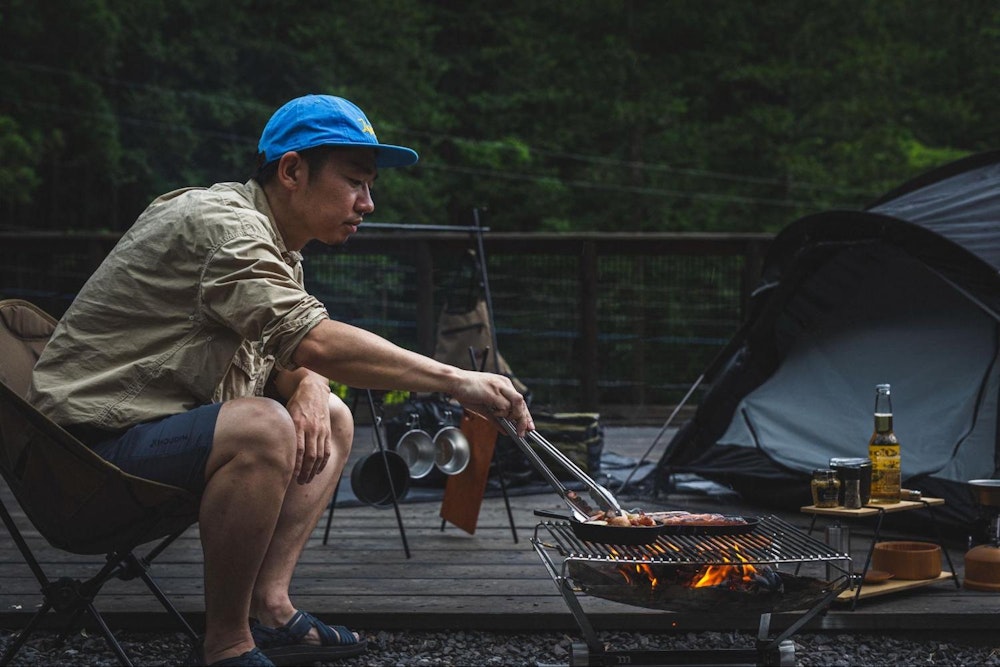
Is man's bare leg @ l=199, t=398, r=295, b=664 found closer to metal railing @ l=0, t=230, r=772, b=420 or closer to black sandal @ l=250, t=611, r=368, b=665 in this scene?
black sandal @ l=250, t=611, r=368, b=665

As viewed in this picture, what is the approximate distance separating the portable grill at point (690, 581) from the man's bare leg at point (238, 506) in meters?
0.51

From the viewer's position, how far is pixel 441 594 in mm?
2908

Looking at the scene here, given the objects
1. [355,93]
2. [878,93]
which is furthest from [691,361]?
[878,93]

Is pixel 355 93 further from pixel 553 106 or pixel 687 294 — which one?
pixel 687 294

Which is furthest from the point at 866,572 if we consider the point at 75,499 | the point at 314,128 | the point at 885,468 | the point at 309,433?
the point at 75,499

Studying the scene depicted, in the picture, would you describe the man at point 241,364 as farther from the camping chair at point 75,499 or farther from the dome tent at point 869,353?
the dome tent at point 869,353

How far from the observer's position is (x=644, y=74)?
1672 centimetres

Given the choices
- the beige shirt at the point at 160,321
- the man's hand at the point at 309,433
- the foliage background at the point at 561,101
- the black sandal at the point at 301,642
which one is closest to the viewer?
the beige shirt at the point at 160,321

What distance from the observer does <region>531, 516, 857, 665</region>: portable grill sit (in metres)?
1.81

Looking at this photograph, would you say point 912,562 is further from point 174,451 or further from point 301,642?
point 174,451

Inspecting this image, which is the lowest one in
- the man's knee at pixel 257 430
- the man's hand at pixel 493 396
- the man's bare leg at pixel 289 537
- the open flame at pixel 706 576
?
the man's bare leg at pixel 289 537

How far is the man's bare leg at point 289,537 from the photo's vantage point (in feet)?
7.89

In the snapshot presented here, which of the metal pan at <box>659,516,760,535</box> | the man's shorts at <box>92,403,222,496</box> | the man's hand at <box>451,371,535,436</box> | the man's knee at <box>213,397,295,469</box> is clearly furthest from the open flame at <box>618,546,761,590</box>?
the man's shorts at <box>92,403,222,496</box>

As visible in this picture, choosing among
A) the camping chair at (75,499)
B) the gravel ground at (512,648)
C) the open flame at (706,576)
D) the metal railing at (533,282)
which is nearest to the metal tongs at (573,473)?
the open flame at (706,576)
